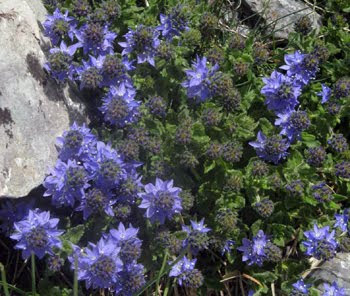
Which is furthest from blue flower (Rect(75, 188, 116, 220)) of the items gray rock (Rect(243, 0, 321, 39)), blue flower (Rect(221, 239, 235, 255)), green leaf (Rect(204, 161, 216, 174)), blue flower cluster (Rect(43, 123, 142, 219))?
gray rock (Rect(243, 0, 321, 39))

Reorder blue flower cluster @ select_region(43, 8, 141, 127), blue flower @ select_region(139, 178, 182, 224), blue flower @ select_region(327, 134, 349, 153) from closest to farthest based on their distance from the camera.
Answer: blue flower @ select_region(139, 178, 182, 224)
blue flower cluster @ select_region(43, 8, 141, 127)
blue flower @ select_region(327, 134, 349, 153)

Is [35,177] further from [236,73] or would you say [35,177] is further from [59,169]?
[236,73]

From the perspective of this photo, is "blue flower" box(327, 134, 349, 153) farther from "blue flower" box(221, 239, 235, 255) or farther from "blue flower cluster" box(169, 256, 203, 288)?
"blue flower cluster" box(169, 256, 203, 288)

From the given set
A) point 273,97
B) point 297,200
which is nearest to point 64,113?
point 273,97

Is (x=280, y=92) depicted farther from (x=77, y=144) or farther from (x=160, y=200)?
(x=77, y=144)

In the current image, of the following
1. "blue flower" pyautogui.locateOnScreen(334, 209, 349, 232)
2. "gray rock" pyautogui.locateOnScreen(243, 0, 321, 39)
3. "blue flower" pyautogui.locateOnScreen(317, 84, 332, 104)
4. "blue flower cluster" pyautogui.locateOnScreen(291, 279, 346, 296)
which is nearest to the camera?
"blue flower cluster" pyautogui.locateOnScreen(291, 279, 346, 296)

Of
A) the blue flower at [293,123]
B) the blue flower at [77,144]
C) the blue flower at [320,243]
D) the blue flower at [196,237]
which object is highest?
the blue flower at [77,144]

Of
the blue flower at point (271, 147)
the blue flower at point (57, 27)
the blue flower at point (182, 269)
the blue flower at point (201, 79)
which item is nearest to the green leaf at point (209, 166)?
the blue flower at point (271, 147)

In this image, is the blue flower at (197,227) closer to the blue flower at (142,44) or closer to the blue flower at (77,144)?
the blue flower at (77,144)
